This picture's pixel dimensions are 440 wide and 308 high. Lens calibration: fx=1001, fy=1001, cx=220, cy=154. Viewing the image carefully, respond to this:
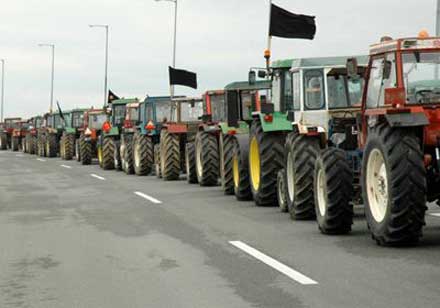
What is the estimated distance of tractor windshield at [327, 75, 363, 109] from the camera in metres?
15.5

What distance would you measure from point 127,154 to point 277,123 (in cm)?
1679

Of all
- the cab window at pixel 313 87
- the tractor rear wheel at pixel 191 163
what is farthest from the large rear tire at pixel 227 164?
the cab window at pixel 313 87

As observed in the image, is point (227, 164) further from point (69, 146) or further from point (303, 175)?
point (69, 146)

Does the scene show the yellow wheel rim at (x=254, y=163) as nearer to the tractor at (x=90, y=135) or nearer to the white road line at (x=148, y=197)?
the white road line at (x=148, y=197)

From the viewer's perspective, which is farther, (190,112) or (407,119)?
(190,112)

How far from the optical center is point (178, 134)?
28.9 m

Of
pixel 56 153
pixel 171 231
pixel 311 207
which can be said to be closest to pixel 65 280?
pixel 171 231

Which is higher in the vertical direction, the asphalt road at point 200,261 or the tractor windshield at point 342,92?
the tractor windshield at point 342,92

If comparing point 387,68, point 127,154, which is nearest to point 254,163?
point 387,68

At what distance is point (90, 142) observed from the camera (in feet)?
141

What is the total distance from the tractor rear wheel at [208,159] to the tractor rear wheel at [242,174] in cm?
478

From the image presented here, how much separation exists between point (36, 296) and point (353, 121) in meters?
7.36

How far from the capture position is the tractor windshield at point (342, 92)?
1549 cm

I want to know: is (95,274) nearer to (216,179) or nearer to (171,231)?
(171,231)
